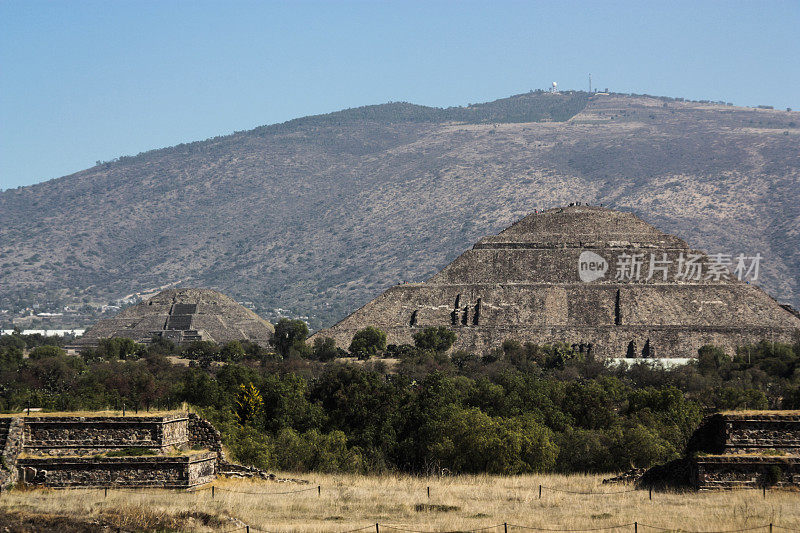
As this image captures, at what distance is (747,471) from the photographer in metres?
29.3

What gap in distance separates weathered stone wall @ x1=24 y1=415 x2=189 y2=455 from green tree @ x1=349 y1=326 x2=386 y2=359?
6728cm

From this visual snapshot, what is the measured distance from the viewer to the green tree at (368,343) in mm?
99188

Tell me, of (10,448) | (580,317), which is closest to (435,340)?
(580,317)

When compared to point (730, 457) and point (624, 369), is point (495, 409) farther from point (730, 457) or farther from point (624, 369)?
point (624, 369)

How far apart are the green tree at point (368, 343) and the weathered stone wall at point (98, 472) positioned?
222 ft

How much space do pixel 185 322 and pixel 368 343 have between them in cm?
4092

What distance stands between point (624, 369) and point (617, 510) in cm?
5674

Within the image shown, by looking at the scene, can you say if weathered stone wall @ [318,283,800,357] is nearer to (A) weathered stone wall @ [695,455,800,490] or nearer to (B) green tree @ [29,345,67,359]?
(B) green tree @ [29,345,67,359]

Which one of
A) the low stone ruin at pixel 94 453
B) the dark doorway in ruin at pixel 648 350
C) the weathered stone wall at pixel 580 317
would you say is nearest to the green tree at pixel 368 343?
the weathered stone wall at pixel 580 317

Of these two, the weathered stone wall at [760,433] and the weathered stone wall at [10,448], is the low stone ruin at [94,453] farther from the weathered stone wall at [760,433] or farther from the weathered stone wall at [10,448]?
the weathered stone wall at [760,433]

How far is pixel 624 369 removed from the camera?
8438cm

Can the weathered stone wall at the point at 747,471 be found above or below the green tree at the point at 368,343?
above

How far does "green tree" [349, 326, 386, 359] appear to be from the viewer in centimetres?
9919

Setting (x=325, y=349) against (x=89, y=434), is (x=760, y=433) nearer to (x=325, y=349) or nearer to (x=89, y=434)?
(x=89, y=434)
